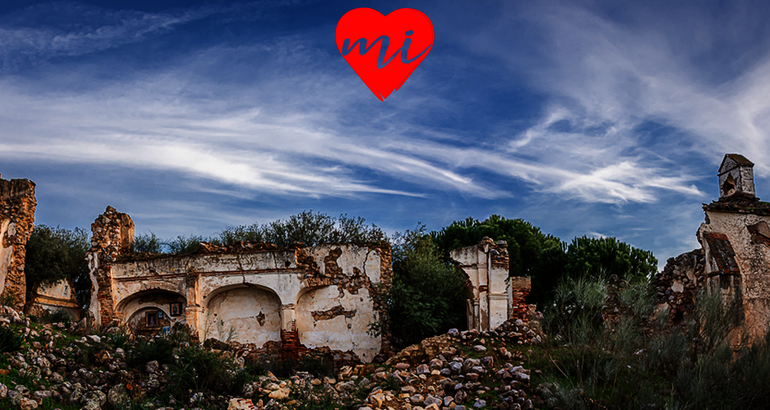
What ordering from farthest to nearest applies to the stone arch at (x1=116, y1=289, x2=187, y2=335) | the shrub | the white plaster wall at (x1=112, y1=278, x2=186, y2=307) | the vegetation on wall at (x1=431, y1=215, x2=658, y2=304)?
the vegetation on wall at (x1=431, y1=215, x2=658, y2=304)
the stone arch at (x1=116, y1=289, x2=187, y2=335)
the white plaster wall at (x1=112, y1=278, x2=186, y2=307)
the shrub

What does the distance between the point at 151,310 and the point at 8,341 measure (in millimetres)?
9326

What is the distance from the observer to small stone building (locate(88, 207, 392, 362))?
20.5 m

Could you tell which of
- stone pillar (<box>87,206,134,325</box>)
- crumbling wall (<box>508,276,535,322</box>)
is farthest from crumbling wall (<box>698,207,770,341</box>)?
stone pillar (<box>87,206,134,325</box>)

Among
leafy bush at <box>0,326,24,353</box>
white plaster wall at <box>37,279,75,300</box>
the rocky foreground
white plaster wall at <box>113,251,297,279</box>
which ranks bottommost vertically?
the rocky foreground

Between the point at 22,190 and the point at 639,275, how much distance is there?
1101 inches

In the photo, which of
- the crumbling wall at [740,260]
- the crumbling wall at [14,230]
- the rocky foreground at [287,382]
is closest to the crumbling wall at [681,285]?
the crumbling wall at [740,260]

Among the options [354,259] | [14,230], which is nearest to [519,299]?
[354,259]

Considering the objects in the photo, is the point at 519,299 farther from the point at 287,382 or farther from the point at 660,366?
the point at 287,382

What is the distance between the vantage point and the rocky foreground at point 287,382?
1186 cm

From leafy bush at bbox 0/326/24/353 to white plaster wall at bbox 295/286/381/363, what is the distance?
9289 millimetres

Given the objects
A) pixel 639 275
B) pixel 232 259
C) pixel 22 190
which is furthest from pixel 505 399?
pixel 639 275

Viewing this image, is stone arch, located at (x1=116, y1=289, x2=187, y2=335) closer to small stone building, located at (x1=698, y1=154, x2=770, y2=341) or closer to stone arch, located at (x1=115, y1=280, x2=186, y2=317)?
stone arch, located at (x1=115, y1=280, x2=186, y2=317)

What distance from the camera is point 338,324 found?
67.2 feet

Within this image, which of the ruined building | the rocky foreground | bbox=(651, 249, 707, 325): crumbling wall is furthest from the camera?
bbox=(651, 249, 707, 325): crumbling wall
